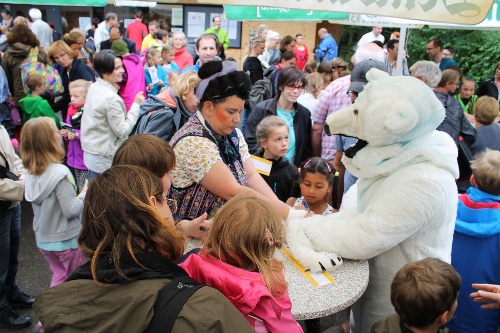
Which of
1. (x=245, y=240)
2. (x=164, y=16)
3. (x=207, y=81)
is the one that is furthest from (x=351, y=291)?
(x=164, y=16)

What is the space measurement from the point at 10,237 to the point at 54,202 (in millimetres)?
538

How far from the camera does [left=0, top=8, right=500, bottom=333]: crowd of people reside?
1.39 m

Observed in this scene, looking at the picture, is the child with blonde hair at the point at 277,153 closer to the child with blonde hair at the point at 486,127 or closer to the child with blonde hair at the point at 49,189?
the child with blonde hair at the point at 49,189

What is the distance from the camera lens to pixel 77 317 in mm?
1337

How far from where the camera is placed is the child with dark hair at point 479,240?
110 inches

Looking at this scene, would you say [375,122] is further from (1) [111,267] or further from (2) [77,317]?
(2) [77,317]

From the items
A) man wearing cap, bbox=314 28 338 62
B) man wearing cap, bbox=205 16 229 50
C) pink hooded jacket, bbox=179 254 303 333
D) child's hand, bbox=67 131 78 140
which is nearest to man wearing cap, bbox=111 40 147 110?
child's hand, bbox=67 131 78 140

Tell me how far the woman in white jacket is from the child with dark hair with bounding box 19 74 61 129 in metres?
2.29

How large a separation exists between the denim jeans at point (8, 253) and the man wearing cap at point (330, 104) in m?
2.84

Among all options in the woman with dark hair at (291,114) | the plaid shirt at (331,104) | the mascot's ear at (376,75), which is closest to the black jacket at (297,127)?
the woman with dark hair at (291,114)

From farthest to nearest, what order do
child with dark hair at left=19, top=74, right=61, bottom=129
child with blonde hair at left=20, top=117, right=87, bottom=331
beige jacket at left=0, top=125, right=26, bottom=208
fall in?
child with dark hair at left=19, top=74, right=61, bottom=129 → child with blonde hair at left=20, top=117, right=87, bottom=331 → beige jacket at left=0, top=125, right=26, bottom=208

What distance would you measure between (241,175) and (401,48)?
2.88 m

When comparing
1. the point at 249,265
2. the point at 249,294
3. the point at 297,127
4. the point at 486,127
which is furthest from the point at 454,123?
the point at 249,294

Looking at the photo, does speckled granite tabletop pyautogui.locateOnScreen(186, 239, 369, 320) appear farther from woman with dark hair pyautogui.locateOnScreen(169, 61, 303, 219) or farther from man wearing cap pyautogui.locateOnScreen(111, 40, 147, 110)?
man wearing cap pyautogui.locateOnScreen(111, 40, 147, 110)
